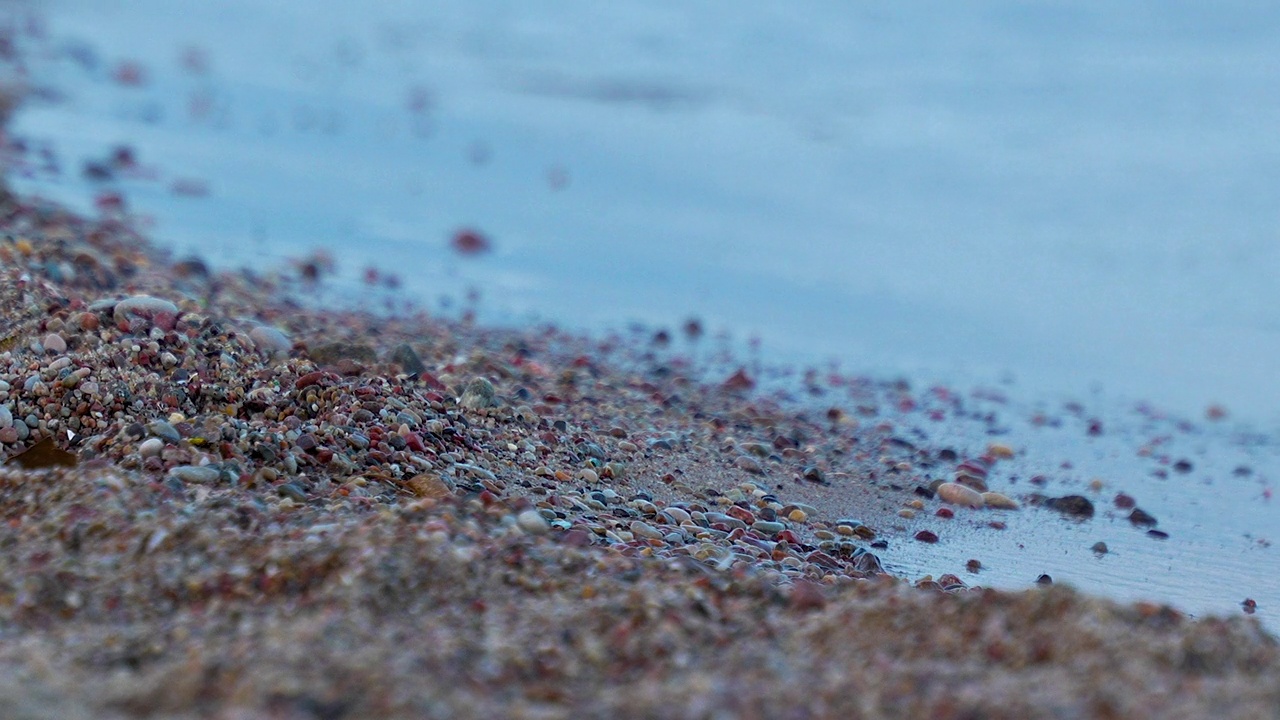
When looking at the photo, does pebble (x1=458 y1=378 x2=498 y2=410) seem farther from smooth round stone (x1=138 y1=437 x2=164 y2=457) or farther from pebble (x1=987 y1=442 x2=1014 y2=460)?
pebble (x1=987 y1=442 x2=1014 y2=460)

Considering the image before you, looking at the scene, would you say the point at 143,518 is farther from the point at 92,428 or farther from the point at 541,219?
the point at 541,219

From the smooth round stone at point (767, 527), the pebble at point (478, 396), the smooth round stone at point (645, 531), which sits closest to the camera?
the smooth round stone at point (645, 531)

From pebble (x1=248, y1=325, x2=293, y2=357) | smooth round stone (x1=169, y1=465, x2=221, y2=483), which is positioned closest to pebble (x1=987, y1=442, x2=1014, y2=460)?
pebble (x1=248, y1=325, x2=293, y2=357)

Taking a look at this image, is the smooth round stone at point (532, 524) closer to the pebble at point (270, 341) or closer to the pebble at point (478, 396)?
the pebble at point (478, 396)

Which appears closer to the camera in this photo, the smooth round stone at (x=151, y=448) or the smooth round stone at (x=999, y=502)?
the smooth round stone at (x=151, y=448)

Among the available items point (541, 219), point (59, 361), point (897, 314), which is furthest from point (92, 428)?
point (541, 219)

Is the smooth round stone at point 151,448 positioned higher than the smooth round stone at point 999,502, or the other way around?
the smooth round stone at point 151,448

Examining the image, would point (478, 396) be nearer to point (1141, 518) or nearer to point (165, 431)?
point (165, 431)

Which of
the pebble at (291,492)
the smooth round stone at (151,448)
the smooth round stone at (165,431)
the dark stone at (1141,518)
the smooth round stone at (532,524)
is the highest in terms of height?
the smooth round stone at (165,431)

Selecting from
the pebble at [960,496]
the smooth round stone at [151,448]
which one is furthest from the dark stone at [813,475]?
the smooth round stone at [151,448]
